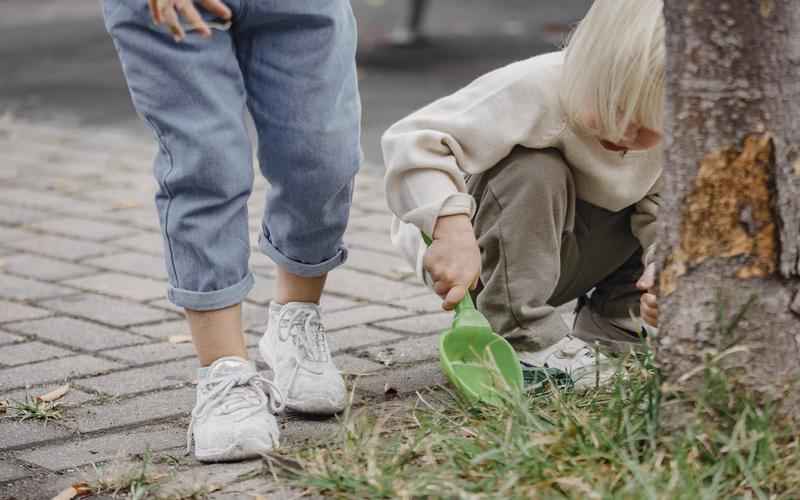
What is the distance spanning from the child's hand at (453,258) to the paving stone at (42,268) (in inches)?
61.5

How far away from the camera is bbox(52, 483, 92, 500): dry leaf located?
202cm

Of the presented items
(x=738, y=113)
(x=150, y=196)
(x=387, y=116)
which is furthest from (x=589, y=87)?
A: (x=387, y=116)

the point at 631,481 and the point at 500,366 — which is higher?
the point at 631,481

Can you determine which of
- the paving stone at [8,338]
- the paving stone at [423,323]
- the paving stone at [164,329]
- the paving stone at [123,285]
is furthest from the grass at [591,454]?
the paving stone at [123,285]

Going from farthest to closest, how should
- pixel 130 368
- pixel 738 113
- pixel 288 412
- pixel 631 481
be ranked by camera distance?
pixel 130 368 → pixel 288 412 → pixel 738 113 → pixel 631 481

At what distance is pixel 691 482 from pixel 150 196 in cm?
316

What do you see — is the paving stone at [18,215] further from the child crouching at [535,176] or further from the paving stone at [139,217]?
the child crouching at [535,176]

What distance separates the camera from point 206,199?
7.50ft

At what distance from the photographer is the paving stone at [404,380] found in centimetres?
261

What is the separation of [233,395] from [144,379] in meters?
0.51

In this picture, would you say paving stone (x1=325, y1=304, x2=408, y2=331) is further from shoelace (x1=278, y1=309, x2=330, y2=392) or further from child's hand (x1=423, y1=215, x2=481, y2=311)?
child's hand (x1=423, y1=215, x2=481, y2=311)

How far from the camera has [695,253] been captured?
6.45 feet

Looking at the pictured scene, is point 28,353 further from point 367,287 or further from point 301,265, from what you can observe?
point 367,287

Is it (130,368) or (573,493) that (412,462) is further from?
(130,368)
